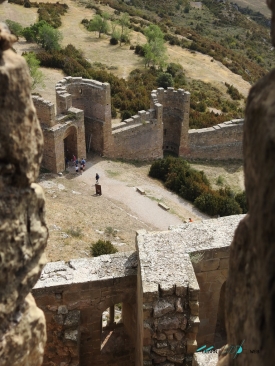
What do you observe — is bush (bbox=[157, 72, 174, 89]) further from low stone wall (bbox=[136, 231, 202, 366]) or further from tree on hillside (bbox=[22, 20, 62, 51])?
low stone wall (bbox=[136, 231, 202, 366])

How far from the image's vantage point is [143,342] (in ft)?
26.2

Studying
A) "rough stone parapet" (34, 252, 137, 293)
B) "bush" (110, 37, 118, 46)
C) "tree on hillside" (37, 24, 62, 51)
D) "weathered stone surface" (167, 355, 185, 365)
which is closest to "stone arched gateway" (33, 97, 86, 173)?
"rough stone parapet" (34, 252, 137, 293)

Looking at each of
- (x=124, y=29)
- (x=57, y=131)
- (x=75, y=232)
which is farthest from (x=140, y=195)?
(x=124, y=29)

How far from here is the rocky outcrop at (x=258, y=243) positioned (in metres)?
3.03

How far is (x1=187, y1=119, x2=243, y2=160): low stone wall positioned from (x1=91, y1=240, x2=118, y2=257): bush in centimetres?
1167

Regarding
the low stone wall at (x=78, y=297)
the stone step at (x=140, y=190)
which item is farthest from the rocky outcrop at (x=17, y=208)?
the stone step at (x=140, y=190)

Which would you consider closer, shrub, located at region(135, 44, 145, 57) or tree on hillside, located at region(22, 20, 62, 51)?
tree on hillside, located at region(22, 20, 62, 51)

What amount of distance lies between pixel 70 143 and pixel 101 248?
8.26 m

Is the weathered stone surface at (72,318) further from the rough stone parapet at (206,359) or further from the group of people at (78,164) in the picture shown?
the group of people at (78,164)

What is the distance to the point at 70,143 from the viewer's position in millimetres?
21781

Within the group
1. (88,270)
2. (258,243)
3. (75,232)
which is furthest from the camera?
(75,232)

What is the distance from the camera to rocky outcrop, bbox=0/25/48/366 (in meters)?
3.77

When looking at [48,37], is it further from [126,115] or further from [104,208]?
[104,208]

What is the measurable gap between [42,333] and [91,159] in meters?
18.0
